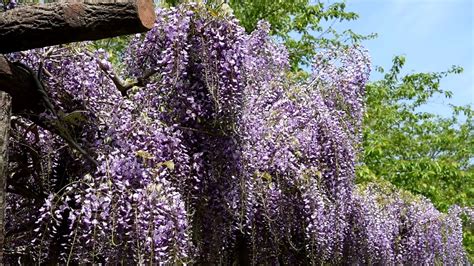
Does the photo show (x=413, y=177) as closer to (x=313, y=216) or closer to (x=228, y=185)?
(x=313, y=216)

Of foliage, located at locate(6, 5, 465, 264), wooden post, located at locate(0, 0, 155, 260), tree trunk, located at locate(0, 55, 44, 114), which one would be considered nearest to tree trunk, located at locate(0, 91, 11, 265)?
wooden post, located at locate(0, 0, 155, 260)

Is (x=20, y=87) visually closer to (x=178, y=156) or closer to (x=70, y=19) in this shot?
(x=70, y=19)

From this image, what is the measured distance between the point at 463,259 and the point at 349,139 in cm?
472

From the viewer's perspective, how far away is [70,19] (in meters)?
2.91

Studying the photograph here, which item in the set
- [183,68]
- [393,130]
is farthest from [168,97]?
[393,130]

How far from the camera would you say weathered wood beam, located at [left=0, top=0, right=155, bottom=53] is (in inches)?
114

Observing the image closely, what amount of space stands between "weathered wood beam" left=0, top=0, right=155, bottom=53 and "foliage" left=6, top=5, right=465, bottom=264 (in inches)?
25.6

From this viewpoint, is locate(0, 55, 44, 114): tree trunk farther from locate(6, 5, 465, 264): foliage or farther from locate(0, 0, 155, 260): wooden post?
locate(0, 0, 155, 260): wooden post

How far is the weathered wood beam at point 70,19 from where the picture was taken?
9.52 feet

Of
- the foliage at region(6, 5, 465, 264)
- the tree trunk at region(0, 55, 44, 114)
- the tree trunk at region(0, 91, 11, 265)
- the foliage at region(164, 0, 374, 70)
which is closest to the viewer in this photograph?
the tree trunk at region(0, 91, 11, 265)

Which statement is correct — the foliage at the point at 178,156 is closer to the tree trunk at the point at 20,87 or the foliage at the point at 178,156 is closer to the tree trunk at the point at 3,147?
the tree trunk at the point at 20,87

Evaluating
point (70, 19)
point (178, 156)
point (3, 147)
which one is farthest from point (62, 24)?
point (178, 156)

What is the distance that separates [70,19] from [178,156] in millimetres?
1213

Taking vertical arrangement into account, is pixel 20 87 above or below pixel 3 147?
above
